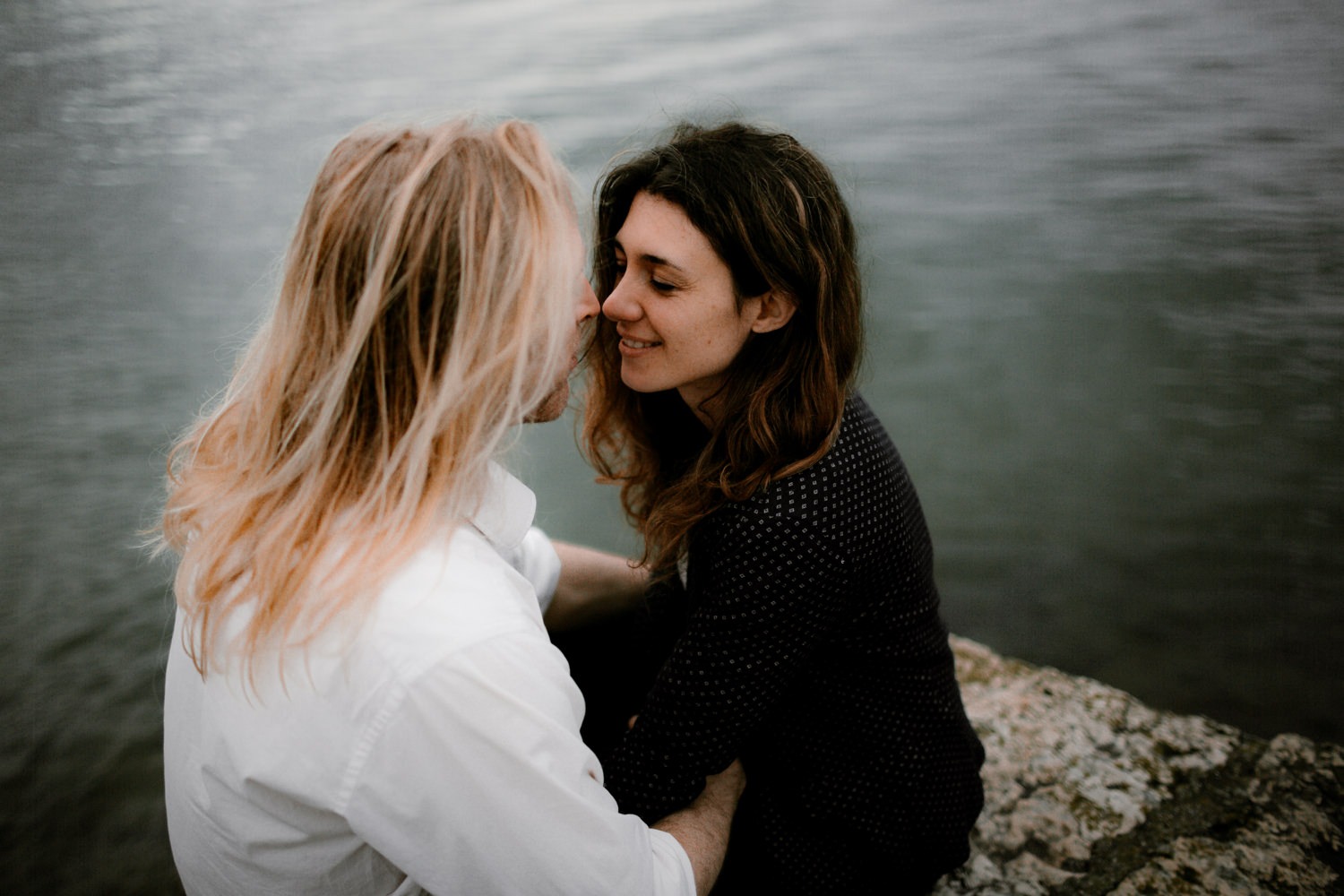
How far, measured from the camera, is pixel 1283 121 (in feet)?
20.4

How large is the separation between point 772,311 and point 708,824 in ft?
3.10

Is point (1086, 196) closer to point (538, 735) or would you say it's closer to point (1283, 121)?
point (1283, 121)

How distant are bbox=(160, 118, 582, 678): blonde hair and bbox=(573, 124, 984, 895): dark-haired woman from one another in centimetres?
51

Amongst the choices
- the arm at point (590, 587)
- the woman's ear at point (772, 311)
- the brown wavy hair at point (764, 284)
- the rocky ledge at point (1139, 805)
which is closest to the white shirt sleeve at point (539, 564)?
the arm at point (590, 587)

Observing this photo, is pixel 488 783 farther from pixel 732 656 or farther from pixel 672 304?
pixel 672 304

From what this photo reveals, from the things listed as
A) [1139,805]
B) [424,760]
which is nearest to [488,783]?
[424,760]

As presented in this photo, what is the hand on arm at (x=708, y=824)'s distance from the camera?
147cm

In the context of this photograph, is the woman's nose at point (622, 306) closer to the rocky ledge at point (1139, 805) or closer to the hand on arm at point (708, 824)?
the hand on arm at point (708, 824)

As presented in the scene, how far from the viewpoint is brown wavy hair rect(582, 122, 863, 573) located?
1656 mm

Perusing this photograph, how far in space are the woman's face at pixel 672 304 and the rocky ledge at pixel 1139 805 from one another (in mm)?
1246

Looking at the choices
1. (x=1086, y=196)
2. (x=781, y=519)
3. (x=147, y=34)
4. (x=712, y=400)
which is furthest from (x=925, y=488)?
(x=147, y=34)

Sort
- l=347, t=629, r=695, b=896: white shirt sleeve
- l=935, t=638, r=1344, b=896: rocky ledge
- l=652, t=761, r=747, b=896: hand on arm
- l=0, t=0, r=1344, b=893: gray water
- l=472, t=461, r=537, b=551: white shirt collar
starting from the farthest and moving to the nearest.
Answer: l=0, t=0, r=1344, b=893: gray water, l=935, t=638, r=1344, b=896: rocky ledge, l=652, t=761, r=747, b=896: hand on arm, l=472, t=461, r=537, b=551: white shirt collar, l=347, t=629, r=695, b=896: white shirt sleeve

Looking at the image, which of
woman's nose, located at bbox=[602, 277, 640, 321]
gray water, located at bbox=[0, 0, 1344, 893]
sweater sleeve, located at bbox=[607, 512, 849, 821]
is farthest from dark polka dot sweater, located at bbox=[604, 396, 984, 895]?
gray water, located at bbox=[0, 0, 1344, 893]

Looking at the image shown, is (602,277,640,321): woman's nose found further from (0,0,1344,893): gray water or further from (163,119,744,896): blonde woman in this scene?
(0,0,1344,893): gray water
